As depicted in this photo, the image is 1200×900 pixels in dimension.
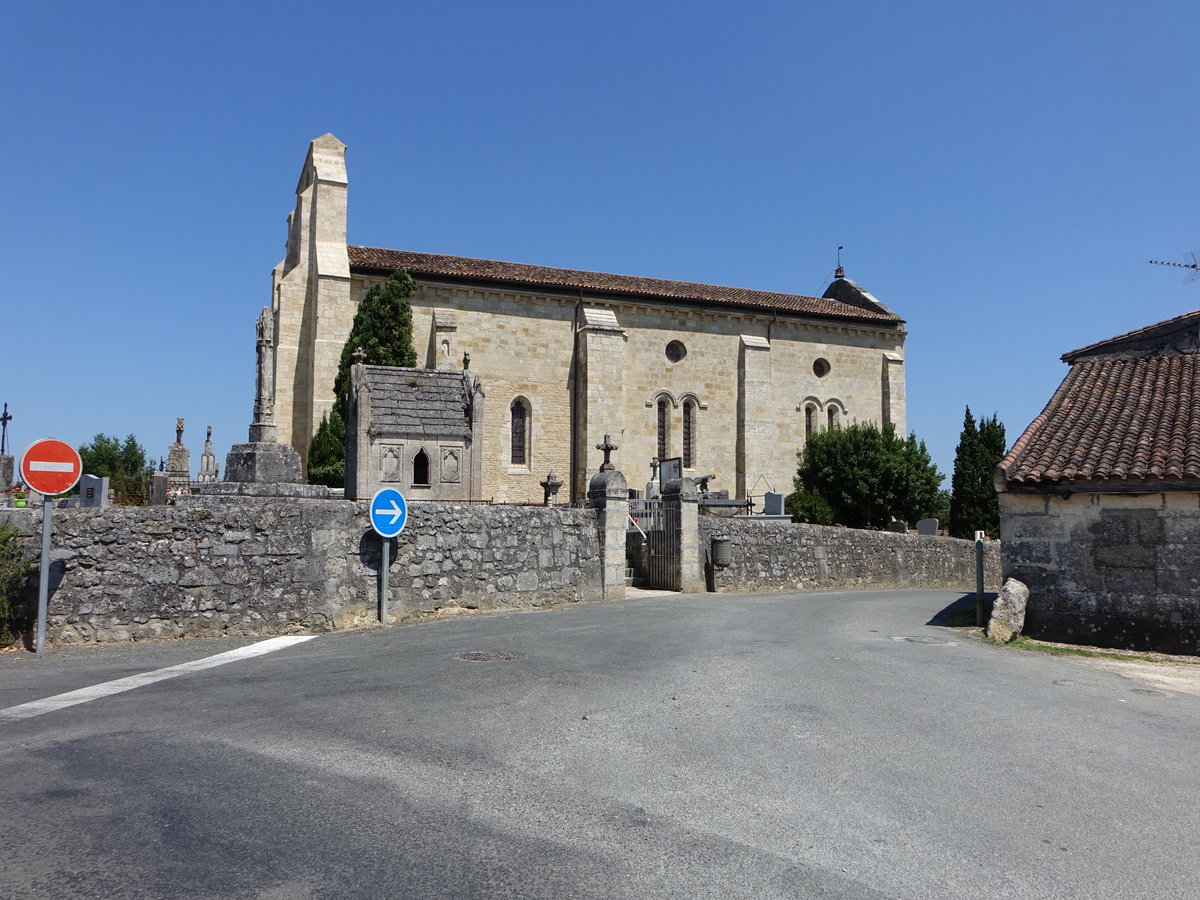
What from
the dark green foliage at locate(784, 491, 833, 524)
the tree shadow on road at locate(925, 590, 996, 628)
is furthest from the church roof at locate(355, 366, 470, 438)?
the dark green foliage at locate(784, 491, 833, 524)

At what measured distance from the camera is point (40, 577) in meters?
8.66

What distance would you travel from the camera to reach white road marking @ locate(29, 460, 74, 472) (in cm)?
855

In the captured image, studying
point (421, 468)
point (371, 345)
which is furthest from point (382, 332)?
point (421, 468)

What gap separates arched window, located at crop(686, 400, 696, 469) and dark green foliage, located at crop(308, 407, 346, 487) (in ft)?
48.7

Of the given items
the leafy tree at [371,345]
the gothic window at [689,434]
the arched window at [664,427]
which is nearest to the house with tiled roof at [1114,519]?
the leafy tree at [371,345]

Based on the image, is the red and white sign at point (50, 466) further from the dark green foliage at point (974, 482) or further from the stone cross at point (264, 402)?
the dark green foliage at point (974, 482)

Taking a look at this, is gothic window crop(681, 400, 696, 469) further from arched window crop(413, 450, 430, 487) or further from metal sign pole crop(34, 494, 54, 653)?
metal sign pole crop(34, 494, 54, 653)

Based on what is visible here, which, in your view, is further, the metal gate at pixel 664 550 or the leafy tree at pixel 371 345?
the leafy tree at pixel 371 345

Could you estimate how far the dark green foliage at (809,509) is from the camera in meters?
32.2

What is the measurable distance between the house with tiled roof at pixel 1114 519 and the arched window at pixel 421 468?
41.6ft

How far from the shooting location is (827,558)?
19594 millimetres

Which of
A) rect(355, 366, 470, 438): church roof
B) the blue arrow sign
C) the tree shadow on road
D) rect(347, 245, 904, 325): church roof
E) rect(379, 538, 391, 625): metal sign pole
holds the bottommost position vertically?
the tree shadow on road

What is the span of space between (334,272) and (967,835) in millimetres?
28796

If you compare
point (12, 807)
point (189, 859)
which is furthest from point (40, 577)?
point (189, 859)
